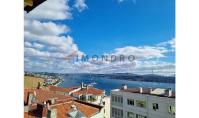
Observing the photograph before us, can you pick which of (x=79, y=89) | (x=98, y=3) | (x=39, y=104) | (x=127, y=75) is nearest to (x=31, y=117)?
(x=39, y=104)

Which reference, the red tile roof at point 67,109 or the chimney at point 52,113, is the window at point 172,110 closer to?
the red tile roof at point 67,109

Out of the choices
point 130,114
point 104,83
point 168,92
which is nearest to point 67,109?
point 104,83

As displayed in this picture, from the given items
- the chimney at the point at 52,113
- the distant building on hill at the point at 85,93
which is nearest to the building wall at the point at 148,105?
the distant building on hill at the point at 85,93

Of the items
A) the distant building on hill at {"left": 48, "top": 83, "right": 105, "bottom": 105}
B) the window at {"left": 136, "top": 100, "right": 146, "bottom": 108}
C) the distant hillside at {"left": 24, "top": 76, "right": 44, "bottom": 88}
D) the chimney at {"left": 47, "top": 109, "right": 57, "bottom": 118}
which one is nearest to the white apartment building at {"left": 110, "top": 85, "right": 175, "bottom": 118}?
the window at {"left": 136, "top": 100, "right": 146, "bottom": 108}

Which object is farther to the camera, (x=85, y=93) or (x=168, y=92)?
(x=85, y=93)

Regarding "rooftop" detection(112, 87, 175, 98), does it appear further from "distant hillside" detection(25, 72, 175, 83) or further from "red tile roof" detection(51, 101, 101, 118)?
"red tile roof" detection(51, 101, 101, 118)

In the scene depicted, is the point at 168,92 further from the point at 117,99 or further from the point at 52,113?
the point at 52,113
